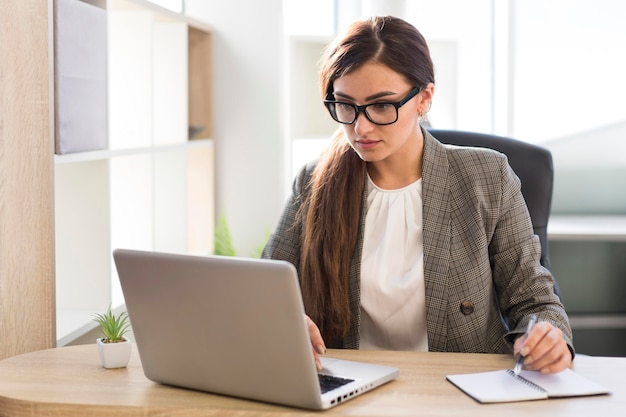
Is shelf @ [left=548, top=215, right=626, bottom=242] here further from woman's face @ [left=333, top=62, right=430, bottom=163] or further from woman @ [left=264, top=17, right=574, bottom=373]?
woman's face @ [left=333, top=62, right=430, bottom=163]

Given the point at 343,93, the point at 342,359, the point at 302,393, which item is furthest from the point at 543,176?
the point at 302,393

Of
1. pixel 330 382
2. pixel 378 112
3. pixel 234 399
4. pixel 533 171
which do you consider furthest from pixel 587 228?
pixel 234 399

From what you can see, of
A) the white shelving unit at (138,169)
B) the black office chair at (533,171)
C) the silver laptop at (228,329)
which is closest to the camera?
the silver laptop at (228,329)

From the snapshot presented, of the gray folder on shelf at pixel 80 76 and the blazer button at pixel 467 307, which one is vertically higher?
the gray folder on shelf at pixel 80 76

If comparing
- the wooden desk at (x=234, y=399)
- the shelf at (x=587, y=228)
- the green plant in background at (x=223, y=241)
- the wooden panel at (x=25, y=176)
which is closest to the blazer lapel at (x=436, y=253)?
the wooden desk at (x=234, y=399)

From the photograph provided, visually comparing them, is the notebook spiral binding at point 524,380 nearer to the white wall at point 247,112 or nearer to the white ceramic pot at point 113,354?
the white ceramic pot at point 113,354

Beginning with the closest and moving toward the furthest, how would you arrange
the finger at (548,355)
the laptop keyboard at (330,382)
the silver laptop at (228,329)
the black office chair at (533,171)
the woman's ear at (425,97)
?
the silver laptop at (228,329)
the laptop keyboard at (330,382)
the finger at (548,355)
the woman's ear at (425,97)
the black office chair at (533,171)

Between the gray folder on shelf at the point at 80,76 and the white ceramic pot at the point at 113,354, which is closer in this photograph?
the white ceramic pot at the point at 113,354

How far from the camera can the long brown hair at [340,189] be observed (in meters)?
1.86

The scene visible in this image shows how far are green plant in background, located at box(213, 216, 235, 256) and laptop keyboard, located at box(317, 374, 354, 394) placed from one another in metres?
2.14

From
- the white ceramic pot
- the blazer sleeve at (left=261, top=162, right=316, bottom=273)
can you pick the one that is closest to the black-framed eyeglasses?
the blazer sleeve at (left=261, top=162, right=316, bottom=273)

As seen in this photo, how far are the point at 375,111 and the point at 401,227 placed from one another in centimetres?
31

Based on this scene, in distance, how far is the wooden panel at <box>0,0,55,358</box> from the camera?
1931 mm

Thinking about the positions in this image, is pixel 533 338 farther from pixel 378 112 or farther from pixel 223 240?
pixel 223 240
